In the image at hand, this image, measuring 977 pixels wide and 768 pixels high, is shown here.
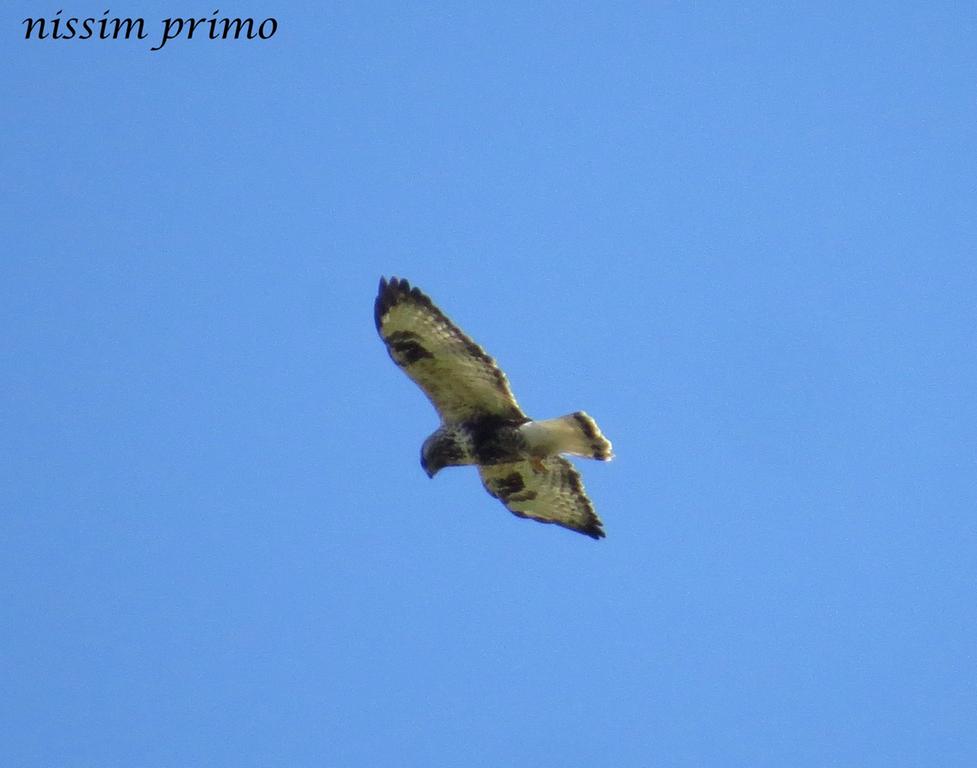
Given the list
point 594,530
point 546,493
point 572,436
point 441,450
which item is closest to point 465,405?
point 441,450

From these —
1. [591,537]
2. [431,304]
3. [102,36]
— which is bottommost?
[591,537]

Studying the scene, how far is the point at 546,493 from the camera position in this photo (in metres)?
10.0

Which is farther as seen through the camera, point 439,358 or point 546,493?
point 546,493

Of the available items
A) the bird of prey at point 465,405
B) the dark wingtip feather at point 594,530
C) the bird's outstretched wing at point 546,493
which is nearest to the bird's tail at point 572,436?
the bird of prey at point 465,405

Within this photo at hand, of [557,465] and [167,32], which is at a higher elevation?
[167,32]

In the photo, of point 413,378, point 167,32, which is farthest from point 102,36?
point 413,378

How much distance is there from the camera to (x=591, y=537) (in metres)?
10.2

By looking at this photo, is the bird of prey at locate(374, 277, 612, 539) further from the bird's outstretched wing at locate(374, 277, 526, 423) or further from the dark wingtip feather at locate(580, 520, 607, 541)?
the dark wingtip feather at locate(580, 520, 607, 541)

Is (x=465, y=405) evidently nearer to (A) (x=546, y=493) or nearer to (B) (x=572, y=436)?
(B) (x=572, y=436)

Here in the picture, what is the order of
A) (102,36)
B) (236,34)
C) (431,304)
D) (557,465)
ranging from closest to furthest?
(431,304) → (557,465) → (102,36) → (236,34)

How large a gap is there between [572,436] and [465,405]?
2.61 ft

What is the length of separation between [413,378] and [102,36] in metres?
6.11

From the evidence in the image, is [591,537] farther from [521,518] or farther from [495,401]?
[495,401]

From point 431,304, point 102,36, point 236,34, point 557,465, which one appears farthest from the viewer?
point 236,34
